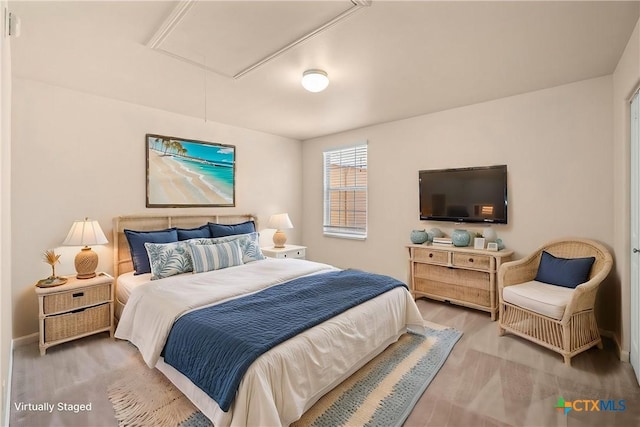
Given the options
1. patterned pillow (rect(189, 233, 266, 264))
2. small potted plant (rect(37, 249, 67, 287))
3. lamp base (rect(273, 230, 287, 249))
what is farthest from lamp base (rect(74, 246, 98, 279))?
lamp base (rect(273, 230, 287, 249))

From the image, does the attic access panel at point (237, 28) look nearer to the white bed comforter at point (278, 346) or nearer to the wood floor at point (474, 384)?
the white bed comforter at point (278, 346)

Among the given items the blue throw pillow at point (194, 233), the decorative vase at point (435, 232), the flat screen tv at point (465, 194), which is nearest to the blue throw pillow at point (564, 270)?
the flat screen tv at point (465, 194)

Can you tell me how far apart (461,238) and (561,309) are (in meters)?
1.25

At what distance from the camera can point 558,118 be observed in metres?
3.03

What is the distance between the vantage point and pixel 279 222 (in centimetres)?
464

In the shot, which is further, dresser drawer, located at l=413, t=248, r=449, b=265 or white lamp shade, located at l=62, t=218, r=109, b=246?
dresser drawer, located at l=413, t=248, r=449, b=265

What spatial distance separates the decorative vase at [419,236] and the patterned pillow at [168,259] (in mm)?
2693

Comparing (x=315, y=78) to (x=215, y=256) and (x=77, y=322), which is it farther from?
(x=77, y=322)

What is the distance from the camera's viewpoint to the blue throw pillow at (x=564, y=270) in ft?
8.86

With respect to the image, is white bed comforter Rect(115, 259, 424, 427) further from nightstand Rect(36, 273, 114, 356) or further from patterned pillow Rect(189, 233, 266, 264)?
nightstand Rect(36, 273, 114, 356)

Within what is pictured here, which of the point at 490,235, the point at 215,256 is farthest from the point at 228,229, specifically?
the point at 490,235

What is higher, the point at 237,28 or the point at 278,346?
the point at 237,28

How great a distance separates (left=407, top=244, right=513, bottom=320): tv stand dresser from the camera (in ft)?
10.8

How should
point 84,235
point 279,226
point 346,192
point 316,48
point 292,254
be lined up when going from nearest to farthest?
point 316,48
point 84,235
point 292,254
point 279,226
point 346,192
